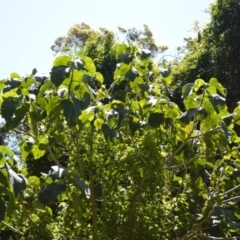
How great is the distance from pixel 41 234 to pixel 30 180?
0.28 meters

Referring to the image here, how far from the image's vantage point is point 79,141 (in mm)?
2693

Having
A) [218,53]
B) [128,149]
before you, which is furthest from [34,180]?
[218,53]

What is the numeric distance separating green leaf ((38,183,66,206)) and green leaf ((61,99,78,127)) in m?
0.25

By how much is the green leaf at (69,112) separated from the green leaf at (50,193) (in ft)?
0.83

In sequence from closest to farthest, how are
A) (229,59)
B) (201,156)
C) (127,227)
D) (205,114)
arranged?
1. (205,114)
2. (127,227)
3. (201,156)
4. (229,59)

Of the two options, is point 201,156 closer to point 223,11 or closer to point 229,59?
point 229,59

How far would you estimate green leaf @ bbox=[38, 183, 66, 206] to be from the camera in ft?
6.25

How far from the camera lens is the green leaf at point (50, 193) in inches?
75.0

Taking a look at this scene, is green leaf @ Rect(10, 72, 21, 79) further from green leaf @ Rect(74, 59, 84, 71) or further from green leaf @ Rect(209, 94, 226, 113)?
green leaf @ Rect(209, 94, 226, 113)

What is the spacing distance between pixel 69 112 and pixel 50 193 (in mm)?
331

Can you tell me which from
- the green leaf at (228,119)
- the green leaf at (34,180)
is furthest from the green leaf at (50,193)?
the green leaf at (228,119)

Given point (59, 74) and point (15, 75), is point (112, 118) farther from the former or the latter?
point (15, 75)

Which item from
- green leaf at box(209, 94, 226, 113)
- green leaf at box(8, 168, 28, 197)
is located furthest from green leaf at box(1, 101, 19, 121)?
green leaf at box(209, 94, 226, 113)

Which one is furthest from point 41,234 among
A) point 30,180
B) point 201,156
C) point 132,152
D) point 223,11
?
point 223,11
